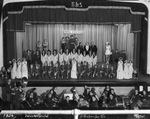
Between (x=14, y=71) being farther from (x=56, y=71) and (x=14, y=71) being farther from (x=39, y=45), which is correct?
(x=39, y=45)

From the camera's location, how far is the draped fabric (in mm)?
9370

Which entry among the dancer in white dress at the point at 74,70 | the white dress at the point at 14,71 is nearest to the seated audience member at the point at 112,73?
the dancer in white dress at the point at 74,70

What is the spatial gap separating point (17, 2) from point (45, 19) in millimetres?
1113

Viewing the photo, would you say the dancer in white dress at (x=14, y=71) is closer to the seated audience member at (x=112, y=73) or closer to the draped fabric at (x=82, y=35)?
the draped fabric at (x=82, y=35)

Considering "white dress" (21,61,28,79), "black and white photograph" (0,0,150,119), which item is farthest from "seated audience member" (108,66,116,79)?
"white dress" (21,61,28,79)

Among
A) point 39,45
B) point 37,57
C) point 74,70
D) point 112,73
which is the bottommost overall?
point 112,73

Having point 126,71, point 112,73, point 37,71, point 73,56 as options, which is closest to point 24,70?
point 37,71

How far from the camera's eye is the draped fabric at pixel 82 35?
9.37 m

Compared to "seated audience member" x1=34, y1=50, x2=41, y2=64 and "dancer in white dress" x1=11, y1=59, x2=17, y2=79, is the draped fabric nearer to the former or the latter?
"seated audience member" x1=34, y1=50, x2=41, y2=64

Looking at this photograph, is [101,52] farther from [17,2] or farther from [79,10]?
[17,2]

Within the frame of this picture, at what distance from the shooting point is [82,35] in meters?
9.88

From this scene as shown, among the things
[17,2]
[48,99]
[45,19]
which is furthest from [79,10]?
[48,99]

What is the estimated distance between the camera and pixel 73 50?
8602 mm

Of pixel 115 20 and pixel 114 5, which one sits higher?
pixel 114 5
